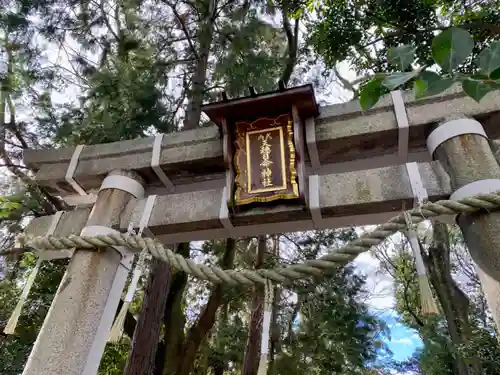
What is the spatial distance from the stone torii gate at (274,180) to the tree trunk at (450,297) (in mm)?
4665

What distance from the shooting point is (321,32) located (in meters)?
4.31

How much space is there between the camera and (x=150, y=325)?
162 inches

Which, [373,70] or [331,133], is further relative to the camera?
[373,70]

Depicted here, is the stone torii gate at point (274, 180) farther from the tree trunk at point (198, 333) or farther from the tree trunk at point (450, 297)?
→ the tree trunk at point (450, 297)

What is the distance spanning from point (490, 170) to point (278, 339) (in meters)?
5.88

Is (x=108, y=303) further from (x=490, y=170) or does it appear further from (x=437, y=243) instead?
(x=437, y=243)

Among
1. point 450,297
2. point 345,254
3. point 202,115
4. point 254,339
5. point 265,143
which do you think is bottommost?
point 345,254

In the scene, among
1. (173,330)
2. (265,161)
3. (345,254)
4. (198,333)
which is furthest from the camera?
(198,333)

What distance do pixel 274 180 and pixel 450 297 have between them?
5729 millimetres

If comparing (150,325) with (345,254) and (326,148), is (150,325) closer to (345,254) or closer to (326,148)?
(326,148)

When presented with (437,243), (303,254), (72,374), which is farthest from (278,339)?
(72,374)

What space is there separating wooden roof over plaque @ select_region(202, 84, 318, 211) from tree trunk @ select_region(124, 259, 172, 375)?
8.46 feet

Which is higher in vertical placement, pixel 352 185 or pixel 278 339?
pixel 278 339

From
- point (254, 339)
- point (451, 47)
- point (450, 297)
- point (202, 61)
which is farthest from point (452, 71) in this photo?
point (450, 297)
